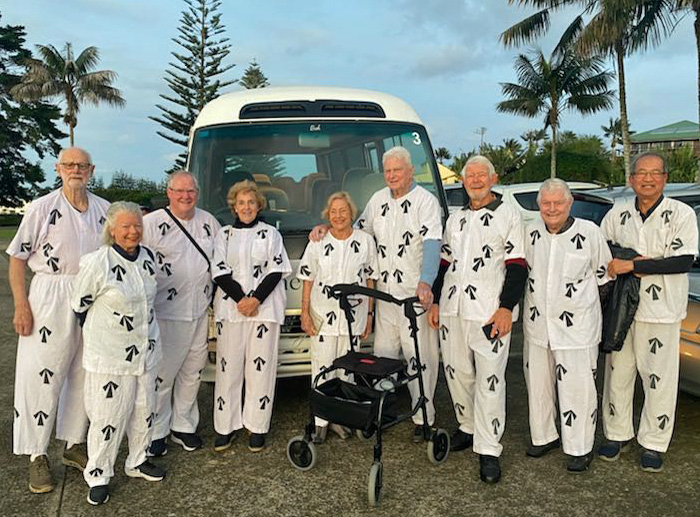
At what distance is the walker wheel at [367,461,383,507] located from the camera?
348cm

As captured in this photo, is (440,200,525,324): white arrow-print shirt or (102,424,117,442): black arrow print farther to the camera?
(440,200,525,324): white arrow-print shirt

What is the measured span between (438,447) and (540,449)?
2.29 feet

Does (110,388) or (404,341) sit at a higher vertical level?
(404,341)

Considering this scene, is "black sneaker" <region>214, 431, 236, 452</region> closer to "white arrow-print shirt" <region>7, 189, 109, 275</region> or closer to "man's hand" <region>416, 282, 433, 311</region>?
"white arrow-print shirt" <region>7, 189, 109, 275</region>

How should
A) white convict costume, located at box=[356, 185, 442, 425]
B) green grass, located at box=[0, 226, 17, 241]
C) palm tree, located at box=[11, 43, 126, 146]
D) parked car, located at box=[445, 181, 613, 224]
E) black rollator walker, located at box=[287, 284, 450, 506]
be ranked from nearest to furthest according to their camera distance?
black rollator walker, located at box=[287, 284, 450, 506] < white convict costume, located at box=[356, 185, 442, 425] < parked car, located at box=[445, 181, 613, 224] < green grass, located at box=[0, 226, 17, 241] < palm tree, located at box=[11, 43, 126, 146]

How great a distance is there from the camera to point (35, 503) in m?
3.58

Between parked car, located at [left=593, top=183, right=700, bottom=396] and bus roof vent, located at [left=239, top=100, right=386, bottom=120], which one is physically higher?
bus roof vent, located at [left=239, top=100, right=386, bottom=120]

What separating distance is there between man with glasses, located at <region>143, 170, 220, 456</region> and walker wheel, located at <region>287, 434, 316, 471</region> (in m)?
0.81

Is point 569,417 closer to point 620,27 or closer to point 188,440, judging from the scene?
point 188,440

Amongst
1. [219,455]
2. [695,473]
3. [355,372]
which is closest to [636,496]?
[695,473]

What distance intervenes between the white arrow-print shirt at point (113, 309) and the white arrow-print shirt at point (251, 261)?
66 centimetres

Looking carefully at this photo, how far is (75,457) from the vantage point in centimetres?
395

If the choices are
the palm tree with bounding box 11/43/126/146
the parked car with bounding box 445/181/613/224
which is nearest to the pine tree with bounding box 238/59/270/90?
the palm tree with bounding box 11/43/126/146

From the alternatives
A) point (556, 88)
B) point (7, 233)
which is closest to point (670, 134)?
point (556, 88)
